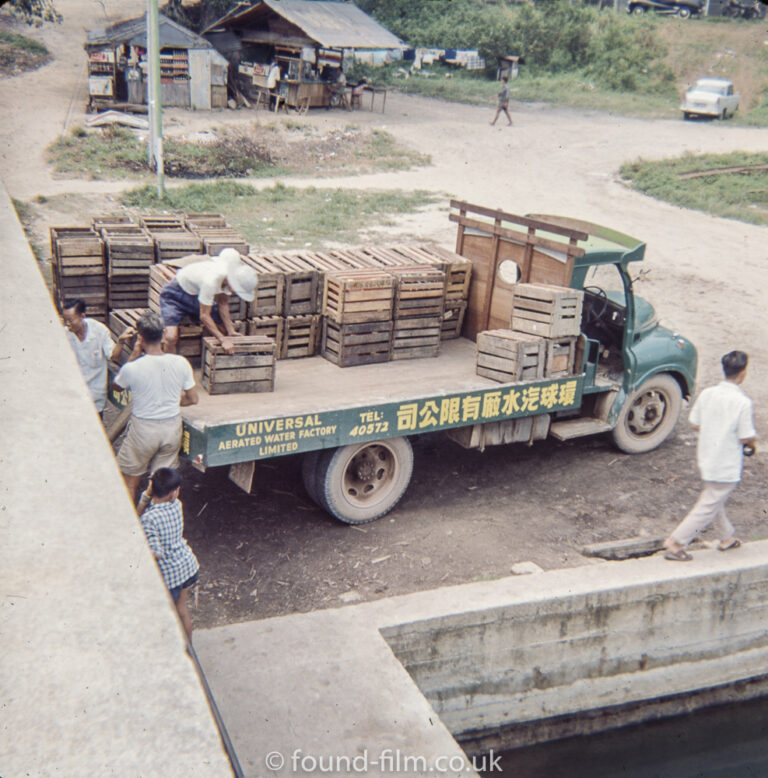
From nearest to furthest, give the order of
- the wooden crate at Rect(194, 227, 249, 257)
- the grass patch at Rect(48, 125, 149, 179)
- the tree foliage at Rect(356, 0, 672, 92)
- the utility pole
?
the wooden crate at Rect(194, 227, 249, 257)
the utility pole
the grass patch at Rect(48, 125, 149, 179)
the tree foliage at Rect(356, 0, 672, 92)

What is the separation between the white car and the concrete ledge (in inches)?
1284

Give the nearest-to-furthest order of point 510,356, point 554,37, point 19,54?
point 510,356 → point 19,54 → point 554,37

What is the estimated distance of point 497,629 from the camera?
657 centimetres

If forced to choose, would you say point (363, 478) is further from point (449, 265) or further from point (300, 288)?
point (449, 265)

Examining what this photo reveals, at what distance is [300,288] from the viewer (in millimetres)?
8422

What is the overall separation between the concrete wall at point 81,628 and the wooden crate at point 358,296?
3069 mm

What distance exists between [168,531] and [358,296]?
133 inches

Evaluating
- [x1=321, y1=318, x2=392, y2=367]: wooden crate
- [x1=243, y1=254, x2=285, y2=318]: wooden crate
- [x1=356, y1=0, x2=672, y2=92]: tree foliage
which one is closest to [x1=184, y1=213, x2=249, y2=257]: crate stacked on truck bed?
[x1=243, y1=254, x2=285, y2=318]: wooden crate

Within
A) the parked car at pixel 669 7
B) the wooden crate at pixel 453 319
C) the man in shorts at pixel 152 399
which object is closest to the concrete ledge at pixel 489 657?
the man in shorts at pixel 152 399

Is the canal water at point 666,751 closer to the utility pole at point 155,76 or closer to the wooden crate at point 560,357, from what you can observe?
the wooden crate at point 560,357

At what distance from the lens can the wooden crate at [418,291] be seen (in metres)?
8.59

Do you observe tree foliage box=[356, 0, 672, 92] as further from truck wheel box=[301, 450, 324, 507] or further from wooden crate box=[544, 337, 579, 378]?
truck wheel box=[301, 450, 324, 507]

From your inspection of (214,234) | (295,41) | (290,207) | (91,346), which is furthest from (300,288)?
(295,41)

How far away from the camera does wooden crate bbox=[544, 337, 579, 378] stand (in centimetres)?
832
